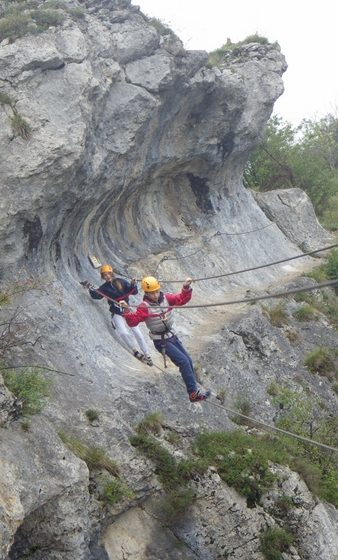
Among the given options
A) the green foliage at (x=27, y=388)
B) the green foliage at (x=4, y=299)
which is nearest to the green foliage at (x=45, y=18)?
the green foliage at (x=4, y=299)

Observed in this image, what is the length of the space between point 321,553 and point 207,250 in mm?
12944

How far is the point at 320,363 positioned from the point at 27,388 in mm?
10957

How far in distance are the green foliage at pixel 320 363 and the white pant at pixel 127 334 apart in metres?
6.37

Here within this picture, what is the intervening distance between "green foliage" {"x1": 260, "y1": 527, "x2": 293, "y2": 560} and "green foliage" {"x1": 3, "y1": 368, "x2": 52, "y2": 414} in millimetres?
4308

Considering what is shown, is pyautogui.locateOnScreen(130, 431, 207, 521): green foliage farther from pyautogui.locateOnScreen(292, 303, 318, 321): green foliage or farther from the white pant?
pyautogui.locateOnScreen(292, 303, 318, 321): green foliage

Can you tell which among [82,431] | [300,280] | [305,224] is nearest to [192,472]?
[82,431]

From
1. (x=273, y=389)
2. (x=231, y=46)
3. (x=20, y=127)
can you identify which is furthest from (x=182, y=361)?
(x=231, y=46)

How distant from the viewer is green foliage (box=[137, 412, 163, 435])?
10180 millimetres

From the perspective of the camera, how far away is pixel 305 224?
29.8 meters

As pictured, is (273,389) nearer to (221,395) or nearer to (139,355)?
(221,395)

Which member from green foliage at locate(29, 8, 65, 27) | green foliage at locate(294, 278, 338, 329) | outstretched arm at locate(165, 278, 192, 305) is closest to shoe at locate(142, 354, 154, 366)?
outstretched arm at locate(165, 278, 192, 305)

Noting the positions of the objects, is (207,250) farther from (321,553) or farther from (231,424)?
(321,553)

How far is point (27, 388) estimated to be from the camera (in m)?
8.35

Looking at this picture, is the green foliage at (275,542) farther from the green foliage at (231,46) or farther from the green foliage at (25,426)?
the green foliage at (231,46)
